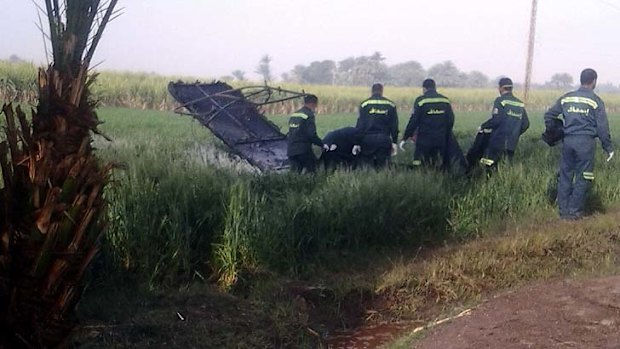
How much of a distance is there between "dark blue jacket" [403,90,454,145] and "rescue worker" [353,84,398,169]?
1.12ft

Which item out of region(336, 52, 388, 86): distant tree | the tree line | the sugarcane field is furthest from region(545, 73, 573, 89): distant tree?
the sugarcane field

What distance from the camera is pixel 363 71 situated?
3255 inches

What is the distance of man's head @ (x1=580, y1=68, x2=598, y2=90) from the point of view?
1053 centimetres

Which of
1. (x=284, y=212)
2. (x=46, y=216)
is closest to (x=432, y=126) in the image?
(x=284, y=212)

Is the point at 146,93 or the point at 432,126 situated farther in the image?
the point at 146,93

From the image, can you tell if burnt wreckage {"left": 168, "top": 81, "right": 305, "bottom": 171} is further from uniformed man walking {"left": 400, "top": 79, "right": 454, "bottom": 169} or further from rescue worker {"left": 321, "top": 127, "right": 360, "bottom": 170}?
uniformed man walking {"left": 400, "top": 79, "right": 454, "bottom": 169}

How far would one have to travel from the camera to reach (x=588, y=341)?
16.8 ft

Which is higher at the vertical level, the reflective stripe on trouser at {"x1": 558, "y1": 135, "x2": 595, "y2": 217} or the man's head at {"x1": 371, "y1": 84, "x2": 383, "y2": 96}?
the man's head at {"x1": 371, "y1": 84, "x2": 383, "y2": 96}

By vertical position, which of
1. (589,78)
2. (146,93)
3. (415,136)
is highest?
(589,78)

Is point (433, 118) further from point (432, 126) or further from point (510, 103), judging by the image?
point (510, 103)

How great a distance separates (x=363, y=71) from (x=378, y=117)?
234 ft

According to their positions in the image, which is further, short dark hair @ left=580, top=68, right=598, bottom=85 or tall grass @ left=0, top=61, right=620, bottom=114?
tall grass @ left=0, top=61, right=620, bottom=114

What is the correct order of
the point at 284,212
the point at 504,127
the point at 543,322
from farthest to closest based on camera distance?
the point at 504,127
the point at 284,212
the point at 543,322

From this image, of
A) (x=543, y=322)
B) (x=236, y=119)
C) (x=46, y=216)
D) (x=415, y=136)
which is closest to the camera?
(x=46, y=216)
